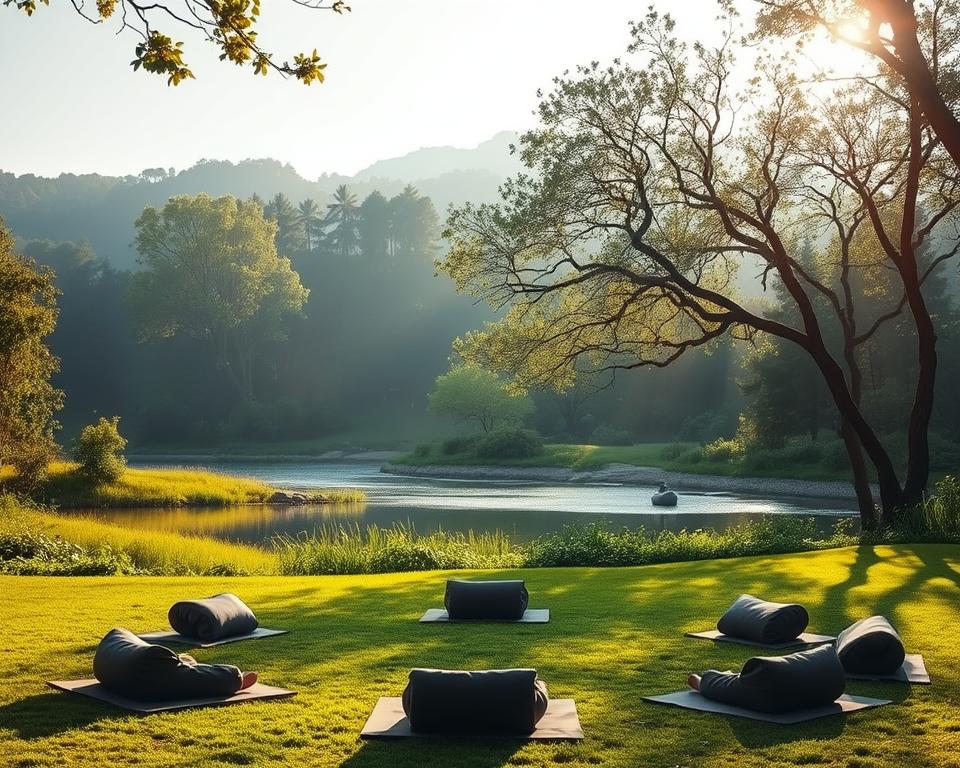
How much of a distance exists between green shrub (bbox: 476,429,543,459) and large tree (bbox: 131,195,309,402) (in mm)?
24515

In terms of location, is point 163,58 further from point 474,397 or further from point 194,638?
point 474,397

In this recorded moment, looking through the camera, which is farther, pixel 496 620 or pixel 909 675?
pixel 496 620

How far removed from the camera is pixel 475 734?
5.93m

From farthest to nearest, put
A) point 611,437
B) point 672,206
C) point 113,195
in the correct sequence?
point 113,195 → point 611,437 → point 672,206

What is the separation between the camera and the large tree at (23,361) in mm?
26062

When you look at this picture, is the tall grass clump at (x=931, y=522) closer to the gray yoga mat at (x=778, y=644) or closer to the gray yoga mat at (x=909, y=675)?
the gray yoga mat at (x=778, y=644)

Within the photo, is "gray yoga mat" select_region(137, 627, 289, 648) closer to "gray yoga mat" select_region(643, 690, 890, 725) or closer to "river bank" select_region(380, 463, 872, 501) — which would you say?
"gray yoga mat" select_region(643, 690, 890, 725)

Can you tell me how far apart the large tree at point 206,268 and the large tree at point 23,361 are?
44187 millimetres

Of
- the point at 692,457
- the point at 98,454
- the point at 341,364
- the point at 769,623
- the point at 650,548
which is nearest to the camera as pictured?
the point at 769,623

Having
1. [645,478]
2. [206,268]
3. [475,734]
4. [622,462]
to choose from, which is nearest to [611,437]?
[622,462]

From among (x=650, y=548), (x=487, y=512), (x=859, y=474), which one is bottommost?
(x=487, y=512)

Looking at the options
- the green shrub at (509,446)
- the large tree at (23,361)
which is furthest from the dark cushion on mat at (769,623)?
the green shrub at (509,446)

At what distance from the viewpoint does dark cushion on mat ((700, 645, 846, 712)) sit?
6.38 m

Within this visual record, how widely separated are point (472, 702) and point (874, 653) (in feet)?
10.9
